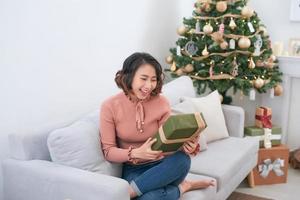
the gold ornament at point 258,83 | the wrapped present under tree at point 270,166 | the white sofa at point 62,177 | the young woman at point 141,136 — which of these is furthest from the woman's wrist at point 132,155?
the gold ornament at point 258,83

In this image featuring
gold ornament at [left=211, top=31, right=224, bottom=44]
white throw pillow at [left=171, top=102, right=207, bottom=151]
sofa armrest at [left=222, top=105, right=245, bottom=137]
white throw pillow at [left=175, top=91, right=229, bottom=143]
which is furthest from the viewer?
gold ornament at [left=211, top=31, right=224, bottom=44]

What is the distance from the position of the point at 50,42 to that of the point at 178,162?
109 cm

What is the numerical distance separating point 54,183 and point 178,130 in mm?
646

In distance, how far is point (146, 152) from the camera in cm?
195

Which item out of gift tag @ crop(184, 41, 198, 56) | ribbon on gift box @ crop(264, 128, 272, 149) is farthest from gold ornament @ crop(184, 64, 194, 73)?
ribbon on gift box @ crop(264, 128, 272, 149)

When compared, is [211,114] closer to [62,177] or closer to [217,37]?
[217,37]

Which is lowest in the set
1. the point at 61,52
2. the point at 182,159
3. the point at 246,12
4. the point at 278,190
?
the point at 278,190

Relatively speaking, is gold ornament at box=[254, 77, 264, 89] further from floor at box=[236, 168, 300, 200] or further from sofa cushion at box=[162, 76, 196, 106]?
floor at box=[236, 168, 300, 200]

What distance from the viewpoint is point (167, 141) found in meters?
1.85

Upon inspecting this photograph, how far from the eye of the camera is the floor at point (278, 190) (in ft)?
10.1

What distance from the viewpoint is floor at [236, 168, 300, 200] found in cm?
307

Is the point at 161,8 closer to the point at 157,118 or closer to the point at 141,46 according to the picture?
the point at 141,46

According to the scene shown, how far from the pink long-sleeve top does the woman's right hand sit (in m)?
0.06

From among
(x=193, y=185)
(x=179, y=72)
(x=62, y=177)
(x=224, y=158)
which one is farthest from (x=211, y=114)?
(x=62, y=177)
